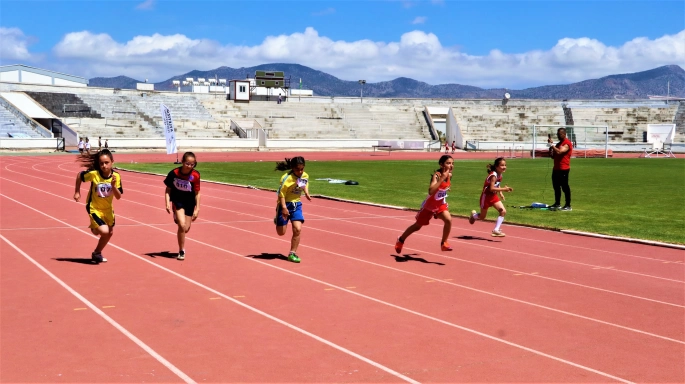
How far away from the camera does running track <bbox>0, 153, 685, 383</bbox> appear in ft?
21.0

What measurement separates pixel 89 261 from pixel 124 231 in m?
3.43

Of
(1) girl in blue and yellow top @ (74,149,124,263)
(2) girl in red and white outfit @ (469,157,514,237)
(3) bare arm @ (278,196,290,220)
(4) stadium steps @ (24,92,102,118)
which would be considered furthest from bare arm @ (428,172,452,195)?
(4) stadium steps @ (24,92,102,118)

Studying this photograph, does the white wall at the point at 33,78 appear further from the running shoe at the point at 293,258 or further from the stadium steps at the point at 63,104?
the running shoe at the point at 293,258

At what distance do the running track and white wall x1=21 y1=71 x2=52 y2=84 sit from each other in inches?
3186

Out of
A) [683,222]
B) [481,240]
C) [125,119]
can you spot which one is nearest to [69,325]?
[481,240]

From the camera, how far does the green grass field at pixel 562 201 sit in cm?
1592

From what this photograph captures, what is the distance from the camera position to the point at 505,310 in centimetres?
848

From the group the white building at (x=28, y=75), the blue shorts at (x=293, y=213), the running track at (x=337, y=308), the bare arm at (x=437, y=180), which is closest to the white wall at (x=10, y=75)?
the white building at (x=28, y=75)

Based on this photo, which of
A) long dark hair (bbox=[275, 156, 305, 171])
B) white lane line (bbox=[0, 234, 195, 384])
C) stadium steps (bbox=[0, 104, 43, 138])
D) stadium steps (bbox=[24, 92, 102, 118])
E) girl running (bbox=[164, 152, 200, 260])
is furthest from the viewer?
stadium steps (bbox=[24, 92, 102, 118])

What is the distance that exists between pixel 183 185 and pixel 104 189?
1173mm

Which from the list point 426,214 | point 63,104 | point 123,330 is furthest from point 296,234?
point 63,104

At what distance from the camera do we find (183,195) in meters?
11.6

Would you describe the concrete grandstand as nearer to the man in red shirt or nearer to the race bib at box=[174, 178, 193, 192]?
the man in red shirt

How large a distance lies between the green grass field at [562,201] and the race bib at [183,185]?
7.40 m
